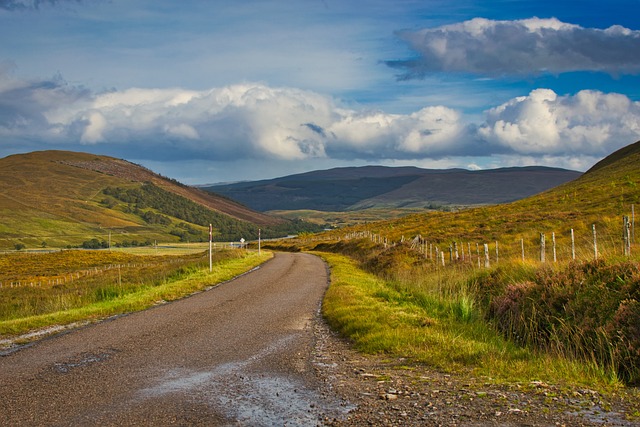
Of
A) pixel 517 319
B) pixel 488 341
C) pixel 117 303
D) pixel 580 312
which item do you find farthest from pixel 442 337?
pixel 117 303

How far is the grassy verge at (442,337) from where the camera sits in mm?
8828

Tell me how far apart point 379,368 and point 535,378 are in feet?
7.93

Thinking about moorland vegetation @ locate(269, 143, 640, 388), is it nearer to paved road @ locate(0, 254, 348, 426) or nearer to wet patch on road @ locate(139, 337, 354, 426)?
paved road @ locate(0, 254, 348, 426)

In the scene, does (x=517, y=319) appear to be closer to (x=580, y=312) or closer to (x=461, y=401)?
(x=580, y=312)

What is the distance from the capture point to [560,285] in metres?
13.6

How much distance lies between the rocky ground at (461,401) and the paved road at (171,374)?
1.62 feet

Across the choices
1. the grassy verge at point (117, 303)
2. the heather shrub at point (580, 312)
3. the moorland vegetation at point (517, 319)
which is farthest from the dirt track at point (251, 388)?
the heather shrub at point (580, 312)

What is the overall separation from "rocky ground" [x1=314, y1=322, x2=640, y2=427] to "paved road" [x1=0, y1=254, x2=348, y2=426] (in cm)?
49

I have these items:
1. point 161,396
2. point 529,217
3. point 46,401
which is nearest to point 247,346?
point 161,396

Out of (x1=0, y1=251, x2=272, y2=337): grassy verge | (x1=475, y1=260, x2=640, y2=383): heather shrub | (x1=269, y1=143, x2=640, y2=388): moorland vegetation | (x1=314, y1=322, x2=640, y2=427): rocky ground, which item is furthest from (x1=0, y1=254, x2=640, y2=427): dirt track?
(x1=475, y1=260, x2=640, y2=383): heather shrub

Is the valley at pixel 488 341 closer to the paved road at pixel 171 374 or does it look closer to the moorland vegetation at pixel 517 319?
the moorland vegetation at pixel 517 319

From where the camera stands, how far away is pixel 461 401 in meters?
7.46

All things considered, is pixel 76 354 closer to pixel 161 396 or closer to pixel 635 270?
pixel 161 396

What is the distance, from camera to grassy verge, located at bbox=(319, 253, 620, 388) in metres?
8.83
